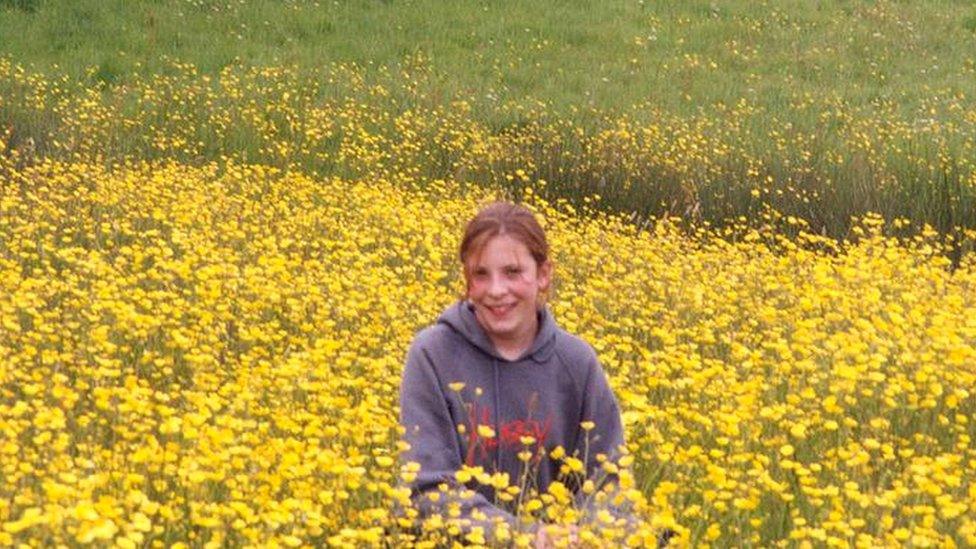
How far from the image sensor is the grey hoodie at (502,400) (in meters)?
3.95

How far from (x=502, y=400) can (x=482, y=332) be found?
178mm

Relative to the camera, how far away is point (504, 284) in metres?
3.96

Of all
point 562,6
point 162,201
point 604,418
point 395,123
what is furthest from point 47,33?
point 604,418

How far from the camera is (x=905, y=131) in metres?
14.2

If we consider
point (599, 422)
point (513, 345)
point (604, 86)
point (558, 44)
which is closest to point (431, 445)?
point (513, 345)

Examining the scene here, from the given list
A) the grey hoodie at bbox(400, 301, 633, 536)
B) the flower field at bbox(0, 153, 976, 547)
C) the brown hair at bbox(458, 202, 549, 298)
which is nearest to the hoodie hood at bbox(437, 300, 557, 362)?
the grey hoodie at bbox(400, 301, 633, 536)

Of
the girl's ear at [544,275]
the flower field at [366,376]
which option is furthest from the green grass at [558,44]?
the girl's ear at [544,275]

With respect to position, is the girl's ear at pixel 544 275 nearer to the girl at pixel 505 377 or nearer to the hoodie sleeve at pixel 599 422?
the girl at pixel 505 377

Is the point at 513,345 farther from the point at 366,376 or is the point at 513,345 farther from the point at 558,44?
the point at 558,44

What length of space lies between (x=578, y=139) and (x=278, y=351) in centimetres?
678

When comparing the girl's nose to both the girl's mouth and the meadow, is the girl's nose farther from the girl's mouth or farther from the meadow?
the meadow

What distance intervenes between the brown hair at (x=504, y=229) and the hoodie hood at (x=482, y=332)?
0.10m

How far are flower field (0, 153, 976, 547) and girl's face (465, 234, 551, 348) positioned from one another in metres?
0.44

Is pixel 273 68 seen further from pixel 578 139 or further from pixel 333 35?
pixel 578 139
